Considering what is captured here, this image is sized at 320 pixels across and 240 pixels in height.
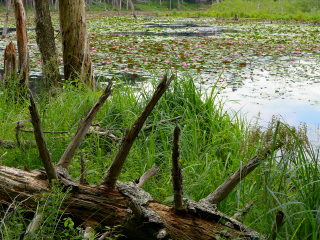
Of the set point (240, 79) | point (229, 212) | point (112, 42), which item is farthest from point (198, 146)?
point (112, 42)

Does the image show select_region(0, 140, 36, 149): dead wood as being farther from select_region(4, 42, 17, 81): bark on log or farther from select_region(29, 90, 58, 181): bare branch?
select_region(4, 42, 17, 81): bark on log

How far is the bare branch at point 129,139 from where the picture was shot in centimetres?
145

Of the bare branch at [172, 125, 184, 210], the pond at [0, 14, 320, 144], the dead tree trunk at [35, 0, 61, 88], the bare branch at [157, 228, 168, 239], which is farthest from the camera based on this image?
the pond at [0, 14, 320, 144]

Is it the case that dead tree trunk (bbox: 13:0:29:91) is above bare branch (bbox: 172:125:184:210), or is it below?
above

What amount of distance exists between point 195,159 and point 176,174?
4.33 feet

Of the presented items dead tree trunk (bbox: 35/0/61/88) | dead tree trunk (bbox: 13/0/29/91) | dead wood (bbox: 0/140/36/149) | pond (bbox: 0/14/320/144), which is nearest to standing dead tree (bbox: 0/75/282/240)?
dead wood (bbox: 0/140/36/149)

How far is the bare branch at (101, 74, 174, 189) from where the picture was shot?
1451mm

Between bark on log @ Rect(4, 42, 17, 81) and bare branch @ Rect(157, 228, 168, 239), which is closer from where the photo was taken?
bare branch @ Rect(157, 228, 168, 239)

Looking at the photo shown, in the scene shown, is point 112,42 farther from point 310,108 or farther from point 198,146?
point 198,146

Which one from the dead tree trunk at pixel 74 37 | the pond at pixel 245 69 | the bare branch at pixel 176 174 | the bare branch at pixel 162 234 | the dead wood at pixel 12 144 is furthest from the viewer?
the pond at pixel 245 69

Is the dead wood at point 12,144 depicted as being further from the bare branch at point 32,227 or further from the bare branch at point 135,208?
the bare branch at point 135,208

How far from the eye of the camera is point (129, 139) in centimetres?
152

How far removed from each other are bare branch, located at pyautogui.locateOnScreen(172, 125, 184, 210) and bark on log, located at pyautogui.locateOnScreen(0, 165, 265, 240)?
8cm

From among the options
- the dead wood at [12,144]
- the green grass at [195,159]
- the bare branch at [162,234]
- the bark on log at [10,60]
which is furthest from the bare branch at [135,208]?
the bark on log at [10,60]
